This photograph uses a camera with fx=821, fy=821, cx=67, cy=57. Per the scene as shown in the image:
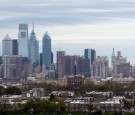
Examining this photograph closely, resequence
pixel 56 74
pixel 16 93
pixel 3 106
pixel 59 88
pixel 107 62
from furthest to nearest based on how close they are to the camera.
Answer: pixel 107 62 < pixel 56 74 < pixel 59 88 < pixel 16 93 < pixel 3 106

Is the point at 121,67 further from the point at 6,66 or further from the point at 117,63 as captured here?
the point at 6,66

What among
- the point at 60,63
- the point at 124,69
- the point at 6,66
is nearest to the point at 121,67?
the point at 124,69

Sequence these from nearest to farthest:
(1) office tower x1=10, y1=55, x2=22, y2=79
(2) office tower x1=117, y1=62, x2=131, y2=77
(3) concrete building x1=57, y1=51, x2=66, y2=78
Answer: (3) concrete building x1=57, y1=51, x2=66, y2=78
(1) office tower x1=10, y1=55, x2=22, y2=79
(2) office tower x1=117, y1=62, x2=131, y2=77

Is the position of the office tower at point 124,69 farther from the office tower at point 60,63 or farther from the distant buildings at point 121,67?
the office tower at point 60,63

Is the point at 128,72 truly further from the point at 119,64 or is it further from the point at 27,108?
Result: the point at 27,108

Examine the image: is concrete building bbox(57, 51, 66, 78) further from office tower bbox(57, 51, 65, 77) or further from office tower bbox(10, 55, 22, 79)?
office tower bbox(10, 55, 22, 79)

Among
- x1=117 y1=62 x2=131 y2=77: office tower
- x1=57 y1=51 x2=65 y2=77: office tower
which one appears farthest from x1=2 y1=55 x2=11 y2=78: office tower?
x1=117 y1=62 x2=131 y2=77: office tower

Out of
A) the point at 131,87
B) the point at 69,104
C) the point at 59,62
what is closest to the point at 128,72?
the point at 59,62

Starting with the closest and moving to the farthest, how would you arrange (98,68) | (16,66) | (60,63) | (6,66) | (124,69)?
(60,63)
(16,66)
(6,66)
(124,69)
(98,68)

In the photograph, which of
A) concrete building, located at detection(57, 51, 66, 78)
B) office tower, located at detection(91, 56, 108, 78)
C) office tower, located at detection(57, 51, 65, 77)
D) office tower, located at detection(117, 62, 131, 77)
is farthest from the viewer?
office tower, located at detection(91, 56, 108, 78)

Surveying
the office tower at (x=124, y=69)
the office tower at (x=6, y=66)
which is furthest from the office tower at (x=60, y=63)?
the office tower at (x=124, y=69)

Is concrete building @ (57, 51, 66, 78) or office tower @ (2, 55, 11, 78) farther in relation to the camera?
office tower @ (2, 55, 11, 78)
